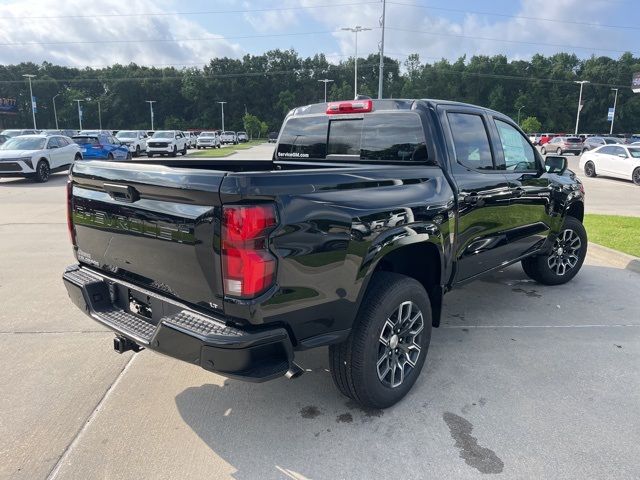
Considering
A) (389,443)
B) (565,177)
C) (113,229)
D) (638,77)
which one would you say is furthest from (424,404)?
(638,77)

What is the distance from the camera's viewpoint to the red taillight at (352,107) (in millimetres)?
3939

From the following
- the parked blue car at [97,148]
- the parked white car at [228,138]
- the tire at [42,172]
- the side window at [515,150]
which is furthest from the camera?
the parked white car at [228,138]

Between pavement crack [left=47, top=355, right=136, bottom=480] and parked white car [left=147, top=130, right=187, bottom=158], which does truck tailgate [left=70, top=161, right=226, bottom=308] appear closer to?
pavement crack [left=47, top=355, right=136, bottom=480]

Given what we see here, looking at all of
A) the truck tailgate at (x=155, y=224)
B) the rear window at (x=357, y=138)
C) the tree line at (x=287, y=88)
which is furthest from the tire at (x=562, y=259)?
the tree line at (x=287, y=88)

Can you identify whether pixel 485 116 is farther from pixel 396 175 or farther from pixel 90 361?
pixel 90 361

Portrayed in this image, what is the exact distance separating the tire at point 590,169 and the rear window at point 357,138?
19.8 metres

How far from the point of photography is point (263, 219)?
2.30m

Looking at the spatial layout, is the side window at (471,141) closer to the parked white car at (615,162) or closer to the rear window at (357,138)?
the rear window at (357,138)

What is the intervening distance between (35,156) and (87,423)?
53.7ft

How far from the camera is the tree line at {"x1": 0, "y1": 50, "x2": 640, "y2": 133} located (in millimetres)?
94500

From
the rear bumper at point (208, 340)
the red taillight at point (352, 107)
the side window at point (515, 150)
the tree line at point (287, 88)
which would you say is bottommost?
the rear bumper at point (208, 340)

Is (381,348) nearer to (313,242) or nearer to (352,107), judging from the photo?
(313,242)

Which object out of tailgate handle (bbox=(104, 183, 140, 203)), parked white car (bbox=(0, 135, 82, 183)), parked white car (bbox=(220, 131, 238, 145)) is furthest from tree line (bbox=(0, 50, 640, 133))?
tailgate handle (bbox=(104, 183, 140, 203))

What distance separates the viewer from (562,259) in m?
5.79
